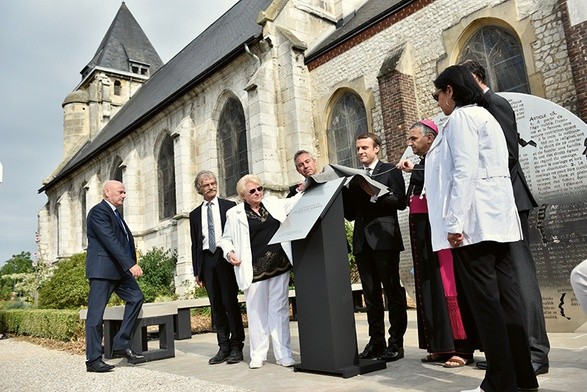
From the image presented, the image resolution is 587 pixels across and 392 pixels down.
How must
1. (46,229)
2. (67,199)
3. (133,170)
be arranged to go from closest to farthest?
(133,170)
(67,199)
(46,229)

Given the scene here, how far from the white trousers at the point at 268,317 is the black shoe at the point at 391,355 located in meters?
0.86

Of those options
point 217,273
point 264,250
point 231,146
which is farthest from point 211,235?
point 231,146

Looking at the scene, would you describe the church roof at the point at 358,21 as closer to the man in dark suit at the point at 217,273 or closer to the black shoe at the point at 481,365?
the man in dark suit at the point at 217,273

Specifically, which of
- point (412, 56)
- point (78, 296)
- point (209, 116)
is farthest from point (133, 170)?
point (412, 56)

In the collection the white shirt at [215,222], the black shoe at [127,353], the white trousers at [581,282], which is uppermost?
the white shirt at [215,222]

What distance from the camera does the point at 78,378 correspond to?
14.4 ft

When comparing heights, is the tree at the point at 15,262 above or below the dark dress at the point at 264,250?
above

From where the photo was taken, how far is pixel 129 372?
455 centimetres

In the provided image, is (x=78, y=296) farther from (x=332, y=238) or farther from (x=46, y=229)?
(x=46, y=229)

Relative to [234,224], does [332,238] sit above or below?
below

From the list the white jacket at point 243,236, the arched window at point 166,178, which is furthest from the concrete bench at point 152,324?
the arched window at point 166,178

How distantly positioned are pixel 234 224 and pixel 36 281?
14264 mm

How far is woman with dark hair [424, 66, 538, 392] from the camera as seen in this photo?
2.47m

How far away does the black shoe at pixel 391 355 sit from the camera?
3.97 meters
